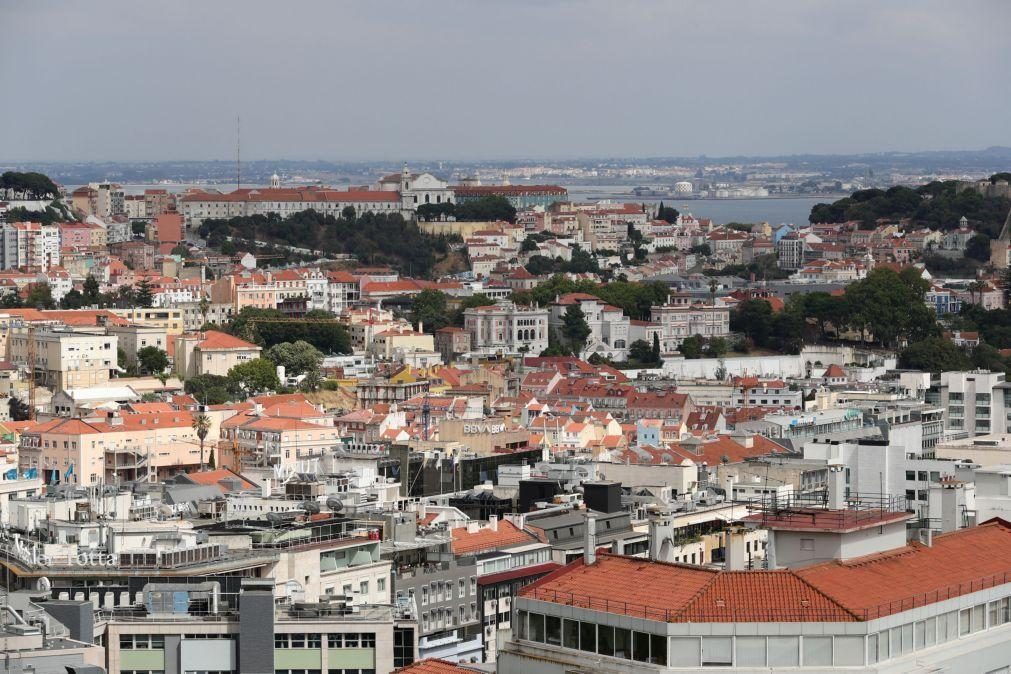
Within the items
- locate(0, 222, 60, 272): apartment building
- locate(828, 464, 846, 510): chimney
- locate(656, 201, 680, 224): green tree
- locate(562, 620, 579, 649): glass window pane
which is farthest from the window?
locate(656, 201, 680, 224): green tree

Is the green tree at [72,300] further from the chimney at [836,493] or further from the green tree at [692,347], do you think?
the chimney at [836,493]

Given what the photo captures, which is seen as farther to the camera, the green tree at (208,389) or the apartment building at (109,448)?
the green tree at (208,389)

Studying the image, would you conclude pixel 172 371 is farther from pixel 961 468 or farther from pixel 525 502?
pixel 961 468

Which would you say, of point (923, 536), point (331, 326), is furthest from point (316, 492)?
point (331, 326)

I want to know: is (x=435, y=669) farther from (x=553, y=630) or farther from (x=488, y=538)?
(x=488, y=538)

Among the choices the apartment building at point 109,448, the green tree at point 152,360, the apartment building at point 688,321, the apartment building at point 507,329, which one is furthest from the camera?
the apartment building at point 688,321

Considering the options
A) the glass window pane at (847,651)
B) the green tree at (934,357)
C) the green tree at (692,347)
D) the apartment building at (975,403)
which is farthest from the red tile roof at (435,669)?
the green tree at (692,347)
